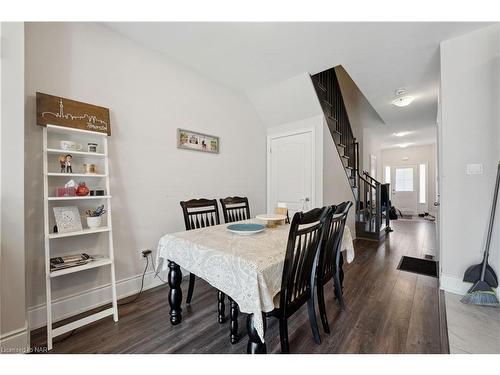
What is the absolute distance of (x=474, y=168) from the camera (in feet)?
6.69

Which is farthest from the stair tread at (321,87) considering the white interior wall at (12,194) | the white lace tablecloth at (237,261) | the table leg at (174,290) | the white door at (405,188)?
the white door at (405,188)

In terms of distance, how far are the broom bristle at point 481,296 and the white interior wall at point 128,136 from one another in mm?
2745

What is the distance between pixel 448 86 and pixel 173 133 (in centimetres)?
292

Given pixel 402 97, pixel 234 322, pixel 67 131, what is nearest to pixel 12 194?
pixel 67 131

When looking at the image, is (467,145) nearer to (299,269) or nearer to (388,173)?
(299,269)

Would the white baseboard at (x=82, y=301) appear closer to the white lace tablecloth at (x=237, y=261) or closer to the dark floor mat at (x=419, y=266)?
the white lace tablecloth at (x=237, y=261)

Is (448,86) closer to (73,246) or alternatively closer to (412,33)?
(412,33)

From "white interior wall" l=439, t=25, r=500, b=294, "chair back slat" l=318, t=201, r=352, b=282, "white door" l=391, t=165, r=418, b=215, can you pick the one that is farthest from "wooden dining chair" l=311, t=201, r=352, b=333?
"white door" l=391, t=165, r=418, b=215

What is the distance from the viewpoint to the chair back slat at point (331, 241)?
1549 mm

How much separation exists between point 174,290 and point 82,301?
90 centimetres

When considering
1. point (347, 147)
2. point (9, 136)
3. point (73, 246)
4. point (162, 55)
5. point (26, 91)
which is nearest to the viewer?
point (9, 136)

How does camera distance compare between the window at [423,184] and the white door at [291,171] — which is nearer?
the white door at [291,171]
